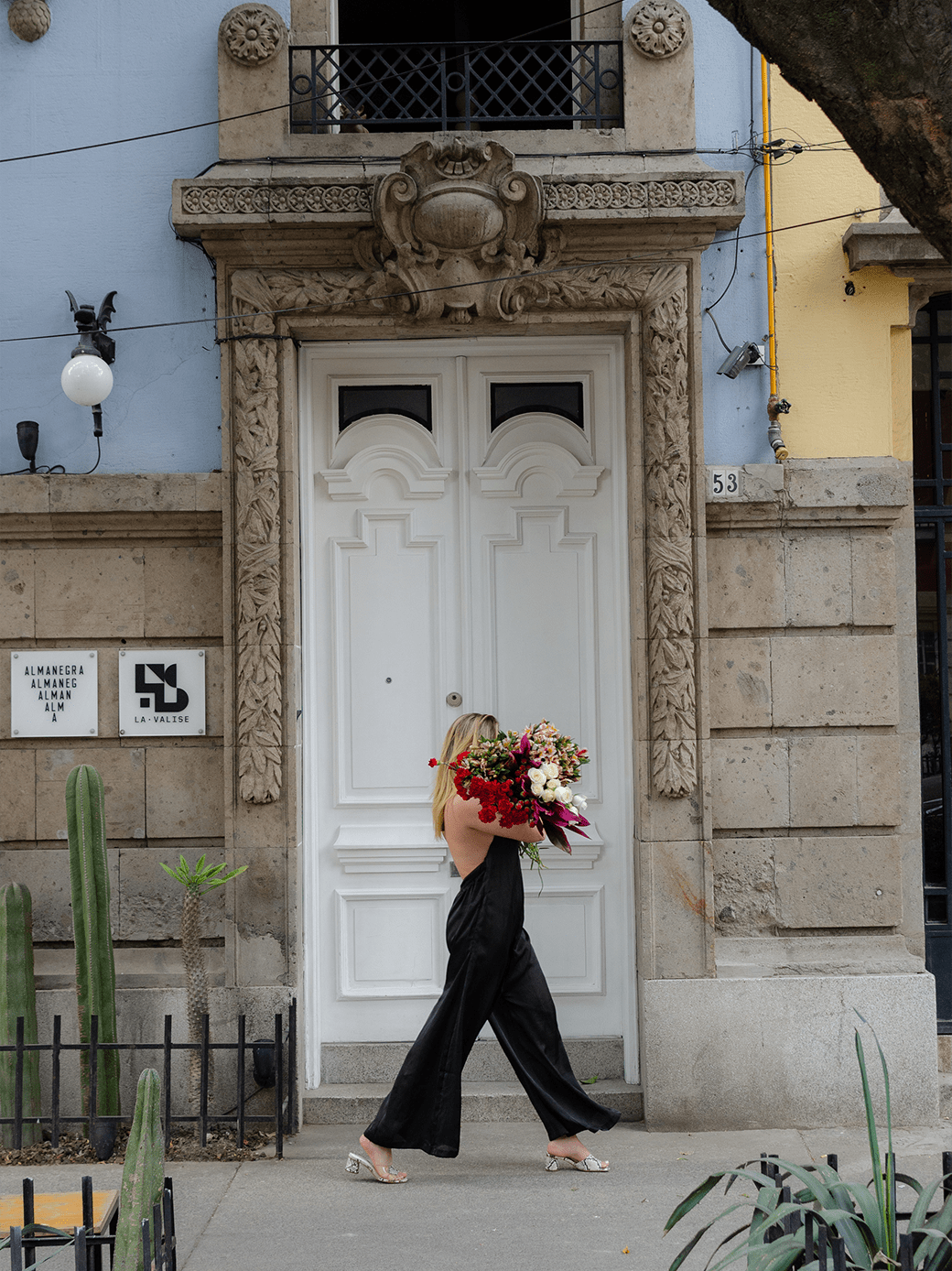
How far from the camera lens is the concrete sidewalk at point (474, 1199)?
4480mm

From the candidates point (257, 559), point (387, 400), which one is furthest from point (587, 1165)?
point (387, 400)

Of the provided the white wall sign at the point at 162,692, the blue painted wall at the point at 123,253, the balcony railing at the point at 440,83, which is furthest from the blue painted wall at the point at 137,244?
the white wall sign at the point at 162,692

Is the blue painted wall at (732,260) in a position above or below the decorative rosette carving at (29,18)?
below

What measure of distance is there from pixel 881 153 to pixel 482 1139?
4.82m

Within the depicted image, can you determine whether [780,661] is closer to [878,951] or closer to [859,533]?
[859,533]

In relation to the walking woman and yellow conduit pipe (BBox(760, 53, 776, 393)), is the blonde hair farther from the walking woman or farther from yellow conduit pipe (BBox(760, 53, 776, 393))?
yellow conduit pipe (BBox(760, 53, 776, 393))

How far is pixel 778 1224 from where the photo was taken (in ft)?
10.2

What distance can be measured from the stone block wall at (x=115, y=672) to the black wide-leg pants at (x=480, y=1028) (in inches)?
60.5

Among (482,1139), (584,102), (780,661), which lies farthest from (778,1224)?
(584,102)

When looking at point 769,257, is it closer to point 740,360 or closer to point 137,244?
point 740,360

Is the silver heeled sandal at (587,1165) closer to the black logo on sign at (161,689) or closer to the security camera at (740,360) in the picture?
the black logo on sign at (161,689)

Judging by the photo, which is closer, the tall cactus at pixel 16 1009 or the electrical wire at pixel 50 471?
the tall cactus at pixel 16 1009

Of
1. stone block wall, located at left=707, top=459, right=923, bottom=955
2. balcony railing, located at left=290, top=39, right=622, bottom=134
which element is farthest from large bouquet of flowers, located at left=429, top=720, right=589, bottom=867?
balcony railing, located at left=290, top=39, right=622, bottom=134

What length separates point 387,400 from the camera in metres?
6.54
